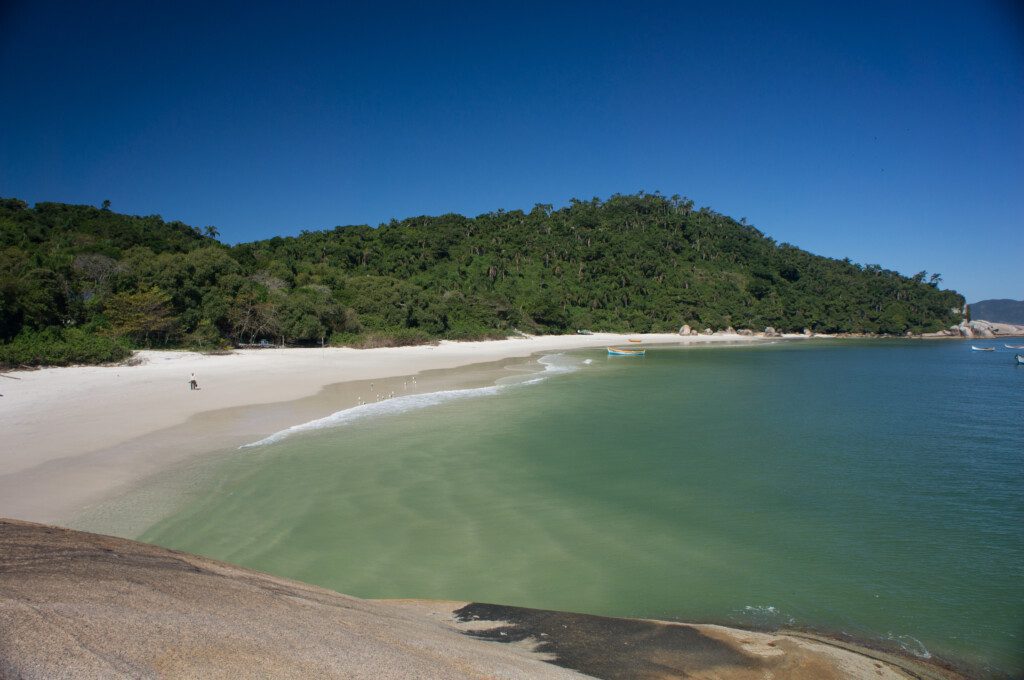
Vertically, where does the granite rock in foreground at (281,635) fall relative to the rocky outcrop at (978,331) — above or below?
below

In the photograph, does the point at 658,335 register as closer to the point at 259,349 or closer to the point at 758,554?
the point at 259,349

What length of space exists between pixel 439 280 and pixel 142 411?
6458 centimetres

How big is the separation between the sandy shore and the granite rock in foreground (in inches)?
244

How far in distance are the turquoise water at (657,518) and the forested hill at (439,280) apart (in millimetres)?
20702

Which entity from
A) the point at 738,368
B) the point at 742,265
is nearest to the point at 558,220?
the point at 742,265

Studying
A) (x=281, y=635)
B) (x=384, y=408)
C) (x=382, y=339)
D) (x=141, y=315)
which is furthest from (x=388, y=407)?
(x=382, y=339)

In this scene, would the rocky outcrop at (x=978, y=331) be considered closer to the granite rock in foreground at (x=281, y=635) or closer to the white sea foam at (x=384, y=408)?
the white sea foam at (x=384, y=408)

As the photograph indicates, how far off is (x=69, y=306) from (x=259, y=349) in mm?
10505

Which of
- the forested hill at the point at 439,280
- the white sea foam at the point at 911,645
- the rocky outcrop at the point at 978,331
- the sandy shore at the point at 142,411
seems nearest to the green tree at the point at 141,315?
the forested hill at the point at 439,280

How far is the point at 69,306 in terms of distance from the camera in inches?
1053

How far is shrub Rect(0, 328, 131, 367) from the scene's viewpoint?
1998cm

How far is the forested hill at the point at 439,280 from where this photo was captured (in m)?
29.7

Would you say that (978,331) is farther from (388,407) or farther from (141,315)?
(141,315)

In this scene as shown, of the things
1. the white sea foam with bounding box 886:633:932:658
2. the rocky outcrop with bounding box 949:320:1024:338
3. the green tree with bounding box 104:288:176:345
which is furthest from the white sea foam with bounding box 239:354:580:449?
the rocky outcrop with bounding box 949:320:1024:338
